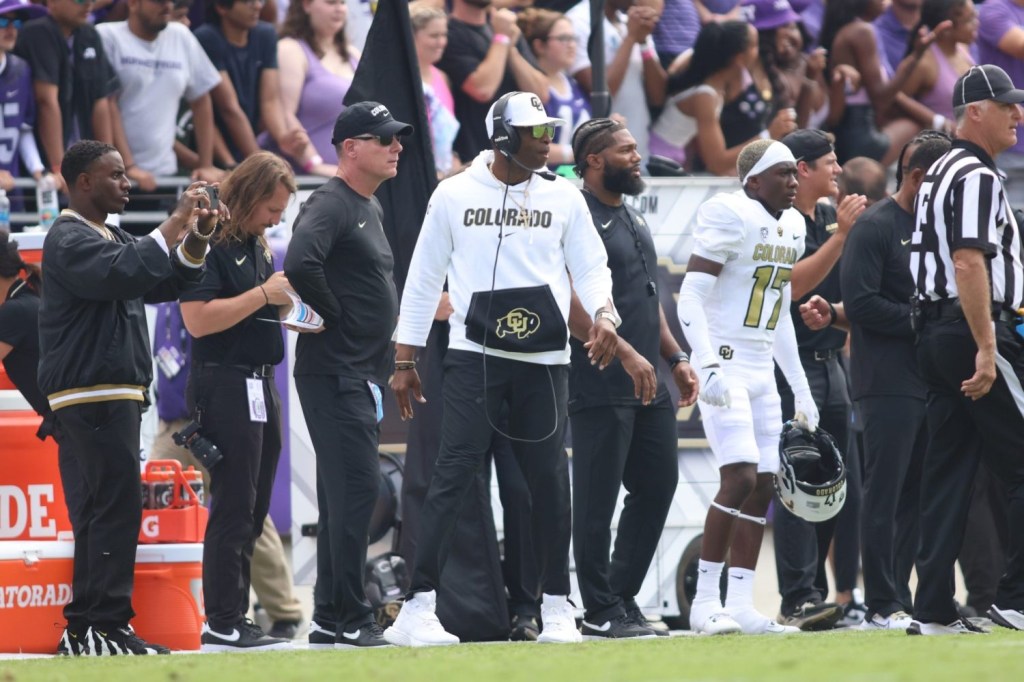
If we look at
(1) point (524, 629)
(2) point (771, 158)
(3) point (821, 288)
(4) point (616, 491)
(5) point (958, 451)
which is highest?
(2) point (771, 158)

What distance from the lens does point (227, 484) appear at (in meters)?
8.05

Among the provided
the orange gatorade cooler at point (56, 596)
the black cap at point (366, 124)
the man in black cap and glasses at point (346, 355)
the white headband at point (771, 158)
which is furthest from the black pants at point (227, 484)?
the white headband at point (771, 158)

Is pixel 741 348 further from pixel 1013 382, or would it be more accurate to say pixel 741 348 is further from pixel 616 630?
pixel 1013 382

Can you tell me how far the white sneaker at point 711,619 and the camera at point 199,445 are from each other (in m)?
2.38

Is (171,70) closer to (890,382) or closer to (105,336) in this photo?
(105,336)

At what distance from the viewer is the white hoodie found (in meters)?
7.86

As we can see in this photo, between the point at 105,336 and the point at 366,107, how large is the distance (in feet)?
5.45

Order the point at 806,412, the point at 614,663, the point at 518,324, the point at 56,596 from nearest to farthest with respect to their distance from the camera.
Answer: the point at 614,663, the point at 518,324, the point at 56,596, the point at 806,412

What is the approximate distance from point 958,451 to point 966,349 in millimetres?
432

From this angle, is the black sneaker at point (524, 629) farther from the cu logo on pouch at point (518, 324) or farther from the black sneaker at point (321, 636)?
the cu logo on pouch at point (518, 324)

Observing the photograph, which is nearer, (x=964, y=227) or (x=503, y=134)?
(x=964, y=227)

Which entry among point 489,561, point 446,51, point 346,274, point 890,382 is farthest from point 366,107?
point 446,51

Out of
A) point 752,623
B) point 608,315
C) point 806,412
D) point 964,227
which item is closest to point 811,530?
point 806,412

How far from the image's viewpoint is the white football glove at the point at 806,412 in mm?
9062
